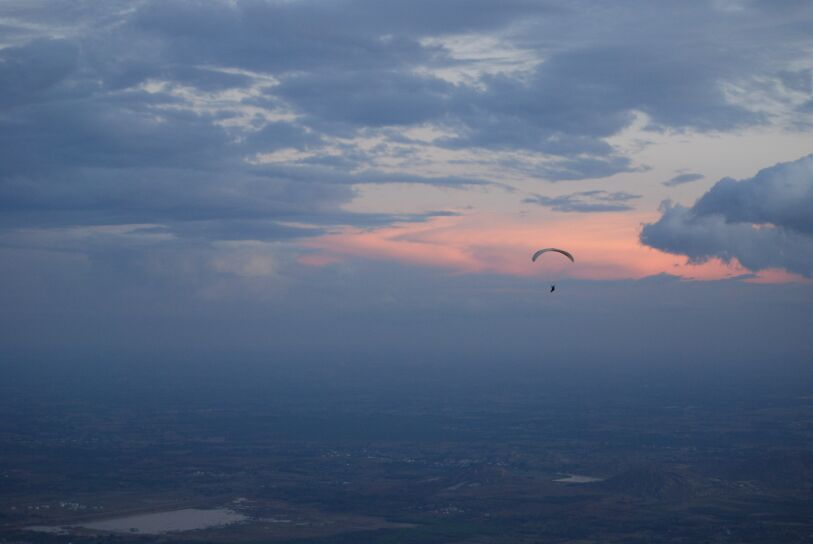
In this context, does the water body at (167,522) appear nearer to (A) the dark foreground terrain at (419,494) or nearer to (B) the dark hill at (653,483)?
(A) the dark foreground terrain at (419,494)

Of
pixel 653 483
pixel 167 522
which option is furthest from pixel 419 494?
pixel 167 522

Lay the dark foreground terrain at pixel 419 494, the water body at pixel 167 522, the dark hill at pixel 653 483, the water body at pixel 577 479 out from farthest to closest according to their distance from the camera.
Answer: the water body at pixel 577 479 → the dark hill at pixel 653 483 → the water body at pixel 167 522 → the dark foreground terrain at pixel 419 494

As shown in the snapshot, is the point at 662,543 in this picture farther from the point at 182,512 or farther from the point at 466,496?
the point at 182,512

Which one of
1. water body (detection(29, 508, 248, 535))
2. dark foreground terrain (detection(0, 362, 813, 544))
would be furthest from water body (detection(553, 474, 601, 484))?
water body (detection(29, 508, 248, 535))

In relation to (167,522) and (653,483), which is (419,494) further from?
(167,522)

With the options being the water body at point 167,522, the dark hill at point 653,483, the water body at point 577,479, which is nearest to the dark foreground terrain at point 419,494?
the dark hill at point 653,483

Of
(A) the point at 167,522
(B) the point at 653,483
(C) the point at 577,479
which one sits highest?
(B) the point at 653,483

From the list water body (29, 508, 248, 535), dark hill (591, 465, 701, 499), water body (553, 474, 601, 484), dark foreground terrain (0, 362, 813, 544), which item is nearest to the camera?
dark foreground terrain (0, 362, 813, 544)

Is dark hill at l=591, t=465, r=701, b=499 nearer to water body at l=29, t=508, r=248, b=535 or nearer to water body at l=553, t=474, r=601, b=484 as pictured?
water body at l=553, t=474, r=601, b=484
